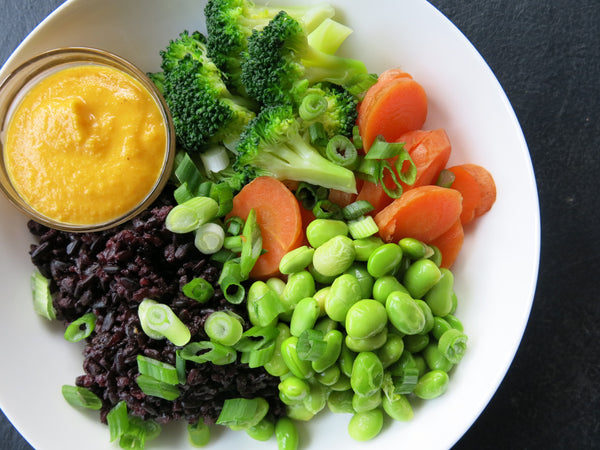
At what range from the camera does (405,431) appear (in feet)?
7.55

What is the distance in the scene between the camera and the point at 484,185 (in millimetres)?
2340

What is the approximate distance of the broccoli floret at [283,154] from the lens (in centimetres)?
223

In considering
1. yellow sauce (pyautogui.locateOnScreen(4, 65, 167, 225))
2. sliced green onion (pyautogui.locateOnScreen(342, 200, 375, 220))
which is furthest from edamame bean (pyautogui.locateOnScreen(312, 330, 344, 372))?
yellow sauce (pyautogui.locateOnScreen(4, 65, 167, 225))

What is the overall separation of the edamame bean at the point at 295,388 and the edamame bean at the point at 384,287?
499mm

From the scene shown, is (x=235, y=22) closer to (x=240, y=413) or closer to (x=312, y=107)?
(x=312, y=107)

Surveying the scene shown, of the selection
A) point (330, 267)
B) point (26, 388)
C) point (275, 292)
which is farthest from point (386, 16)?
point (26, 388)

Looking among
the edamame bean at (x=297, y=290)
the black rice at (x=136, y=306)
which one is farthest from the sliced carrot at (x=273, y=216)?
the black rice at (x=136, y=306)

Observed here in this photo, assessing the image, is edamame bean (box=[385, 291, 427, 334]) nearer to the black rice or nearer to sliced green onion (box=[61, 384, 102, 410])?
the black rice

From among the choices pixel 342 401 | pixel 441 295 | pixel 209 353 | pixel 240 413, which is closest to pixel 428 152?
pixel 441 295

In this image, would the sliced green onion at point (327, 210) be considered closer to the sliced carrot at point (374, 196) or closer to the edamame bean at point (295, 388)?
the sliced carrot at point (374, 196)

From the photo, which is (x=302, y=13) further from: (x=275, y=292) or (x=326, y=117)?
(x=275, y=292)

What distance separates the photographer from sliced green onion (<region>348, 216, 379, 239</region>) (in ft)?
7.38

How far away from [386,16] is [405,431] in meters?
1.97

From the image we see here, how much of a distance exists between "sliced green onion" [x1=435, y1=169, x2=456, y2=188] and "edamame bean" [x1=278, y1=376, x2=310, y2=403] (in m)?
1.13
